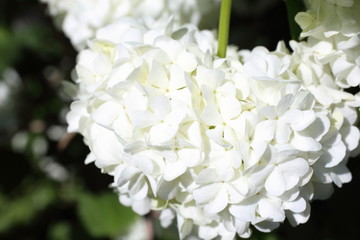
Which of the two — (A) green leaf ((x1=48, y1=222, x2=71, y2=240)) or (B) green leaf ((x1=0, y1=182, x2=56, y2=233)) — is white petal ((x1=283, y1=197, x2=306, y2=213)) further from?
(B) green leaf ((x1=0, y1=182, x2=56, y2=233))

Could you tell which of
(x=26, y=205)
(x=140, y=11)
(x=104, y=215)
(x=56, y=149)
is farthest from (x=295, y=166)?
(x=26, y=205)

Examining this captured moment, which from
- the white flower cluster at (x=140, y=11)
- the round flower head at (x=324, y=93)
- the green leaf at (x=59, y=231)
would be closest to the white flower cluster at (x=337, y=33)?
the round flower head at (x=324, y=93)

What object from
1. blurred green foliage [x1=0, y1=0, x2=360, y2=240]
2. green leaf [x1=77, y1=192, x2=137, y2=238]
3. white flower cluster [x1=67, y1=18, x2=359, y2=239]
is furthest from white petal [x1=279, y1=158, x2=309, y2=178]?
green leaf [x1=77, y1=192, x2=137, y2=238]

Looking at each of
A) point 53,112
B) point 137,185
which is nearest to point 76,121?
point 137,185

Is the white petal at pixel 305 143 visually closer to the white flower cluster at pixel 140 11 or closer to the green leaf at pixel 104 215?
the white flower cluster at pixel 140 11

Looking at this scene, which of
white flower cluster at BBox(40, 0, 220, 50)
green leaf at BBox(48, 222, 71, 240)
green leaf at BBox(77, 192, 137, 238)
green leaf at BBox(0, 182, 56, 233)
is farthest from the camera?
green leaf at BBox(0, 182, 56, 233)

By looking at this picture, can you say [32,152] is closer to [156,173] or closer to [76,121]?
[76,121]
